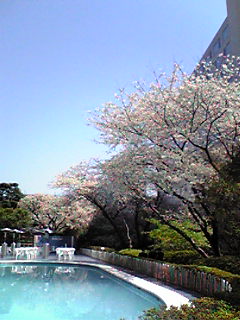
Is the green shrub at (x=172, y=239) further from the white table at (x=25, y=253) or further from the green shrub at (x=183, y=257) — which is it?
the white table at (x=25, y=253)

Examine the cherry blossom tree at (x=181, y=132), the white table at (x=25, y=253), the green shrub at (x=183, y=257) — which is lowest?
the white table at (x=25, y=253)

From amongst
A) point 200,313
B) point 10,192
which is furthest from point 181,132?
point 10,192

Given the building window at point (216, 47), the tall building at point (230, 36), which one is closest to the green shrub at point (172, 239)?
the tall building at point (230, 36)

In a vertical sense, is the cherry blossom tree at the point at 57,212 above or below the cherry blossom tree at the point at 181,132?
below

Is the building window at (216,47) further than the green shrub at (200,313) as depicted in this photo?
Yes

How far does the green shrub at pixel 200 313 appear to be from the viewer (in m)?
3.64

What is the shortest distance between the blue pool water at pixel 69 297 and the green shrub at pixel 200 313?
334 centimetres

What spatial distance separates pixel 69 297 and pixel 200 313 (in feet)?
22.2

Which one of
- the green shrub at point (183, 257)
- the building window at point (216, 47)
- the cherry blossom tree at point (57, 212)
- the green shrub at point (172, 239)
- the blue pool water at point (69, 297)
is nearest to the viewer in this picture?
the blue pool water at point (69, 297)

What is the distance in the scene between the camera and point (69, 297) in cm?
977

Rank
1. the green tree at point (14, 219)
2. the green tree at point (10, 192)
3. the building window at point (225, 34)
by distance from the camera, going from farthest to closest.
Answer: the green tree at point (10, 192)
the building window at point (225, 34)
the green tree at point (14, 219)

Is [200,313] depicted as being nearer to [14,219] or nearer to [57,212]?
[57,212]

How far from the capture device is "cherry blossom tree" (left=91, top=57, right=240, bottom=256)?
9.83 m

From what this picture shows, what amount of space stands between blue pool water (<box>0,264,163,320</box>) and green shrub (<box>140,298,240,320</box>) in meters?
3.34
